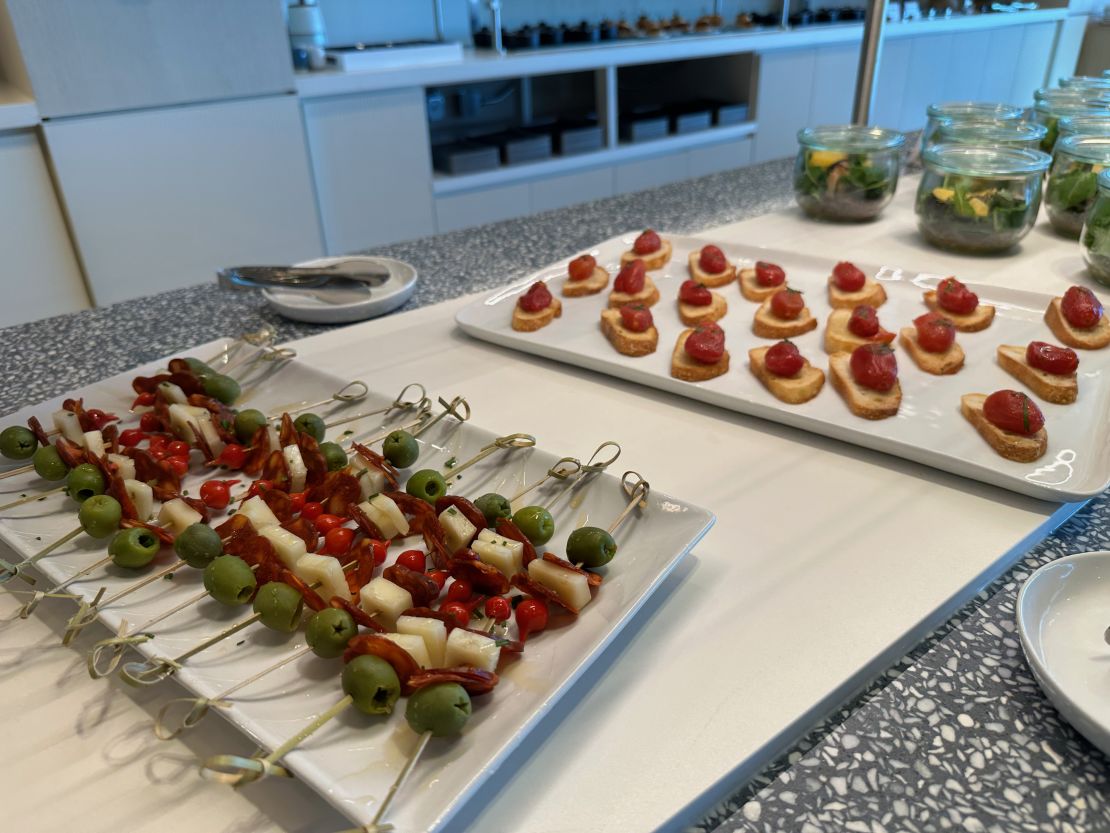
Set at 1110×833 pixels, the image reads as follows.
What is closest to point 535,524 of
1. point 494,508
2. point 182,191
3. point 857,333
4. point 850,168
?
point 494,508

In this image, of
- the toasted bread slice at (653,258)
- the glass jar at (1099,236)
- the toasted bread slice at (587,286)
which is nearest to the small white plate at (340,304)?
the toasted bread slice at (587,286)

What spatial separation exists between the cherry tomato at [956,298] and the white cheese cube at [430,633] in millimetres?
890

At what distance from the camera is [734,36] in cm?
413

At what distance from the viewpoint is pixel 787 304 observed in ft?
3.77

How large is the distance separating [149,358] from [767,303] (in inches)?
35.2

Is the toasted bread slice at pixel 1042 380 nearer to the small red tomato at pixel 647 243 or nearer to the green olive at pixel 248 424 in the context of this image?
the small red tomato at pixel 647 243

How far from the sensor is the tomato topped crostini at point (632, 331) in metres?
1.10

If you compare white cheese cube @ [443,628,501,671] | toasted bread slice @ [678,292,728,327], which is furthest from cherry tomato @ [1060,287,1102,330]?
white cheese cube @ [443,628,501,671]

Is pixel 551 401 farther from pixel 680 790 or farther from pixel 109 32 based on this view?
pixel 109 32

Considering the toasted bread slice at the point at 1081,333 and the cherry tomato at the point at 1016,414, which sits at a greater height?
the cherry tomato at the point at 1016,414

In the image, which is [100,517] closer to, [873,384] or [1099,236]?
[873,384]

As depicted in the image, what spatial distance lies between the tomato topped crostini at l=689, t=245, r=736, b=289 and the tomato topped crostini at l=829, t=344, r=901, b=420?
0.38 meters

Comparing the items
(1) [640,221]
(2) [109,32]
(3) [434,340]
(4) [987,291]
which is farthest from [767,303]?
(2) [109,32]

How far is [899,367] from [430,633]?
721 millimetres
